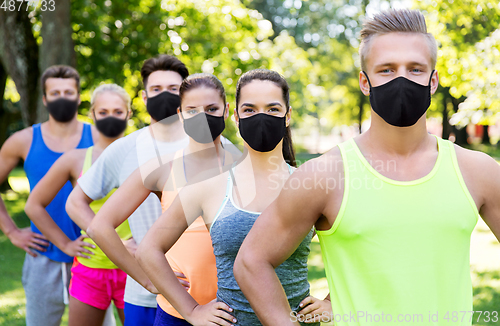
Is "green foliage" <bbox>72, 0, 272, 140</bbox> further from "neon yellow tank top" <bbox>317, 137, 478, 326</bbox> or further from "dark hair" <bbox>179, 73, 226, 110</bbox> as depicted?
"neon yellow tank top" <bbox>317, 137, 478, 326</bbox>

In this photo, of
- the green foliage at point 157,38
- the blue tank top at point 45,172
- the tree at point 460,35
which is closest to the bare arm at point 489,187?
the blue tank top at point 45,172

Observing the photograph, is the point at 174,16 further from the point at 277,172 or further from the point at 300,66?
the point at 277,172

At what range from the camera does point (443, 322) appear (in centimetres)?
156

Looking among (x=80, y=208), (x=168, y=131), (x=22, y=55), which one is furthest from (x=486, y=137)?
(x=80, y=208)

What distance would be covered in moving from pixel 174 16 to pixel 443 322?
11326 millimetres

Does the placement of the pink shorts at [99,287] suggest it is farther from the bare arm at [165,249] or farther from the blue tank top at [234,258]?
the blue tank top at [234,258]

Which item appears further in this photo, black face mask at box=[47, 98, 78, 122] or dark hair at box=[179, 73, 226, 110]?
black face mask at box=[47, 98, 78, 122]

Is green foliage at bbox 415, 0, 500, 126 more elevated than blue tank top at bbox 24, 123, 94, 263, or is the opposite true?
green foliage at bbox 415, 0, 500, 126

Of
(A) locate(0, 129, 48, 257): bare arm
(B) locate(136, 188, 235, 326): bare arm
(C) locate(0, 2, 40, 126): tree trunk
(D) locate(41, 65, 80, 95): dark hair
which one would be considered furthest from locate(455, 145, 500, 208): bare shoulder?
(C) locate(0, 2, 40, 126): tree trunk

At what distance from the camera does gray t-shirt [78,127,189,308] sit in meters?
3.13

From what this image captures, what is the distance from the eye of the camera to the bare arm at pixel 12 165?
4.09m

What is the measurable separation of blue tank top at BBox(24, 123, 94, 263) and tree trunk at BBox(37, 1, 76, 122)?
186 inches

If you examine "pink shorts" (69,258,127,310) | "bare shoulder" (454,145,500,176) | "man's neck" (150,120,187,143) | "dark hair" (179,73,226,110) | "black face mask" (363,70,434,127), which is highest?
"dark hair" (179,73,226,110)

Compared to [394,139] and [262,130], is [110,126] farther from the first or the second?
[394,139]
